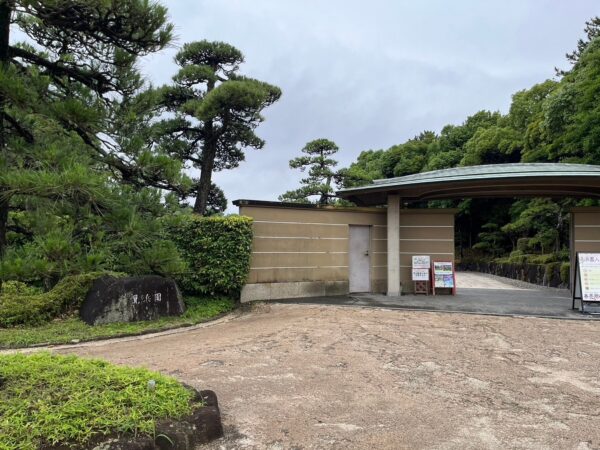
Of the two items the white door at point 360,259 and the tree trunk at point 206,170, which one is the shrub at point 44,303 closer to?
the white door at point 360,259

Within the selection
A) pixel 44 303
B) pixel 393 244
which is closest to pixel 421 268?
pixel 393 244

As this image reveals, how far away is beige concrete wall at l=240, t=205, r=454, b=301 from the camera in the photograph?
30.7 feet

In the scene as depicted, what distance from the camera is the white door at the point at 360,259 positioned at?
1057 cm

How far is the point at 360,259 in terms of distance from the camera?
1066 cm

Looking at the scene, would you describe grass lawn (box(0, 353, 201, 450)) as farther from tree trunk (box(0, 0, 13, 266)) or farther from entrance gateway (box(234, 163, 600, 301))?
entrance gateway (box(234, 163, 600, 301))

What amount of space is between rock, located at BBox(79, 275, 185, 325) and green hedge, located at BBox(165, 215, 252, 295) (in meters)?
0.93

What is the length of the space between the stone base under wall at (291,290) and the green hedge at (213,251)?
0.62m

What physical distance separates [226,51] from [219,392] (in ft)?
45.7

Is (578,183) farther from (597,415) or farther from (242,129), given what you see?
(242,129)

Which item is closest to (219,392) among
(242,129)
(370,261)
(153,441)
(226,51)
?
(153,441)

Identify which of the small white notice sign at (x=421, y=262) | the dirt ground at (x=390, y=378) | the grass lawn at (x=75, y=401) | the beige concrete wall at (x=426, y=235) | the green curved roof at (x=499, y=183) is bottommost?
the dirt ground at (x=390, y=378)

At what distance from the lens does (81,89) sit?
4.14m

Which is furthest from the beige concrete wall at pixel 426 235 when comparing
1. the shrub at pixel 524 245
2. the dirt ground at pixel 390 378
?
the shrub at pixel 524 245

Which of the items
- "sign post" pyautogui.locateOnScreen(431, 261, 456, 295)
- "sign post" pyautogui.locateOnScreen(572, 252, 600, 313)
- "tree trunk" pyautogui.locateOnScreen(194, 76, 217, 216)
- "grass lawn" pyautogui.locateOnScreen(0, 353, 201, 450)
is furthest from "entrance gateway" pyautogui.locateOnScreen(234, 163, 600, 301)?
"tree trunk" pyautogui.locateOnScreen(194, 76, 217, 216)
